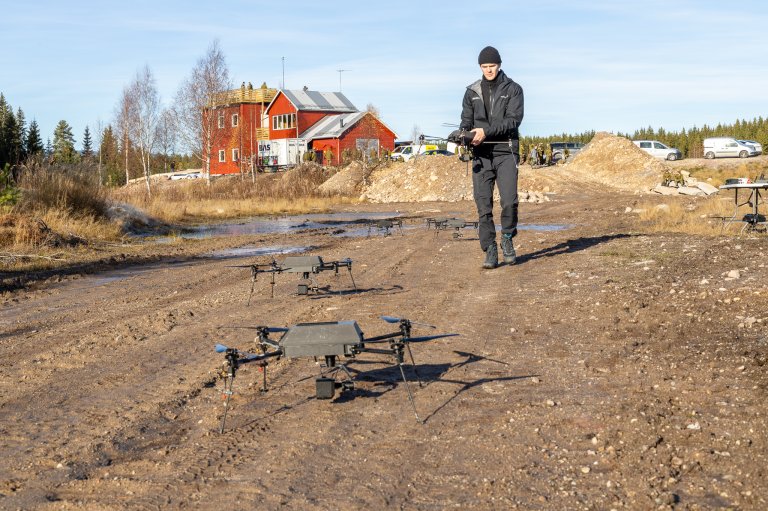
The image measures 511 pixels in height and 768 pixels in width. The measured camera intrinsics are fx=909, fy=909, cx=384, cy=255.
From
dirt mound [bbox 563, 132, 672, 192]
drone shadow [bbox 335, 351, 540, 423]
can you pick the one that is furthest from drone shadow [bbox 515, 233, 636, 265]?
dirt mound [bbox 563, 132, 672, 192]

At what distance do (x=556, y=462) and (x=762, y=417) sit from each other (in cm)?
138

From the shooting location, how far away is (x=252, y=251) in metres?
18.8

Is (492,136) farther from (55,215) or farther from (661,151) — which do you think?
(661,151)

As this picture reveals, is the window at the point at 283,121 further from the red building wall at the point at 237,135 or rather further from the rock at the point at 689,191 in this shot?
→ the rock at the point at 689,191

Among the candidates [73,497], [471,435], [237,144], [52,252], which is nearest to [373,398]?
[471,435]

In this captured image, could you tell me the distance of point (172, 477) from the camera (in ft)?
14.4

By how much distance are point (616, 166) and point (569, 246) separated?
3870 centimetres

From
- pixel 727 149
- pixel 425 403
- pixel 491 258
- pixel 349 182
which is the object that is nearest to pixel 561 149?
pixel 727 149

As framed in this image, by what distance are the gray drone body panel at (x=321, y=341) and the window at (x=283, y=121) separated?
7976 cm

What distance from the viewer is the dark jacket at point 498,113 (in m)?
11.9

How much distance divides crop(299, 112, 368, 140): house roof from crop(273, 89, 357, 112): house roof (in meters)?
1.37

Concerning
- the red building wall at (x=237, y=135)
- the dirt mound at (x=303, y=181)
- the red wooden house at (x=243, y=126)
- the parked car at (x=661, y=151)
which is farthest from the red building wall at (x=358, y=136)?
the parked car at (x=661, y=151)

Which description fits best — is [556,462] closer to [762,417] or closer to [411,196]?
[762,417]

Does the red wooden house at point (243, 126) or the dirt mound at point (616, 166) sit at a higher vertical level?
the red wooden house at point (243, 126)
